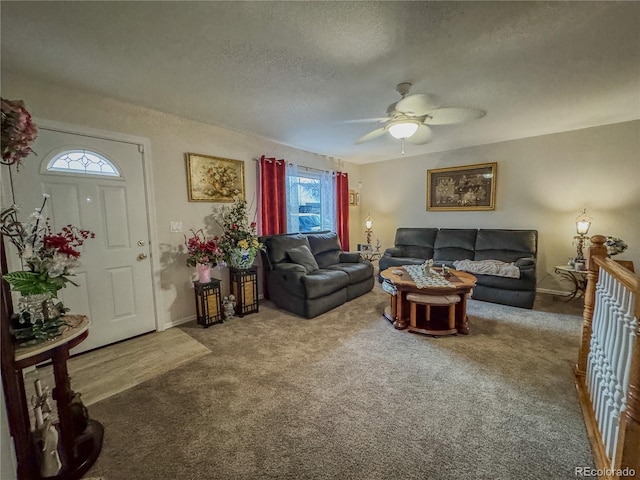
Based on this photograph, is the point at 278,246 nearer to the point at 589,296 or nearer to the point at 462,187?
the point at 589,296

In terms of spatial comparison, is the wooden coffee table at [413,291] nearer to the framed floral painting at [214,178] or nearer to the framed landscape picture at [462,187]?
the framed landscape picture at [462,187]

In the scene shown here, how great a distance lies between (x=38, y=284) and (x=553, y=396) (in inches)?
125

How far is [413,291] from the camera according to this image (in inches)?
113

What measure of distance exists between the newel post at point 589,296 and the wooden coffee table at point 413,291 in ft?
2.94

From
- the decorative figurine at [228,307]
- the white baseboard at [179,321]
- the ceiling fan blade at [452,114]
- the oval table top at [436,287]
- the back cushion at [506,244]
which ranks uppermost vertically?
the ceiling fan blade at [452,114]

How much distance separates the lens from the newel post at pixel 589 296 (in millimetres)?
1806

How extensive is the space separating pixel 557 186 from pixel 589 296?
9.28 feet

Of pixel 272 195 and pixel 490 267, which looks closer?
pixel 490 267

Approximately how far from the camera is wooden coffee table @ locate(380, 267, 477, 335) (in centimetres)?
275

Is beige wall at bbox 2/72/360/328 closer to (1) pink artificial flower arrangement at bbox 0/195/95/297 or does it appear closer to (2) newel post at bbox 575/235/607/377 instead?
(1) pink artificial flower arrangement at bbox 0/195/95/297

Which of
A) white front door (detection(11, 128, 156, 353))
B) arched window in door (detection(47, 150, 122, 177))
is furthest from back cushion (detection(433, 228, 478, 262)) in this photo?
arched window in door (detection(47, 150, 122, 177))

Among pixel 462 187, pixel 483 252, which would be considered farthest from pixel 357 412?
pixel 462 187

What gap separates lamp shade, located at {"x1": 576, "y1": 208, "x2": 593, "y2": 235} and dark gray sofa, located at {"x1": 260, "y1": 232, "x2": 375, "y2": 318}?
2902 mm

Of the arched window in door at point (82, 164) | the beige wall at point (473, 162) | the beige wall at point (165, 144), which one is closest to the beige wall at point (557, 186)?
the beige wall at point (473, 162)
